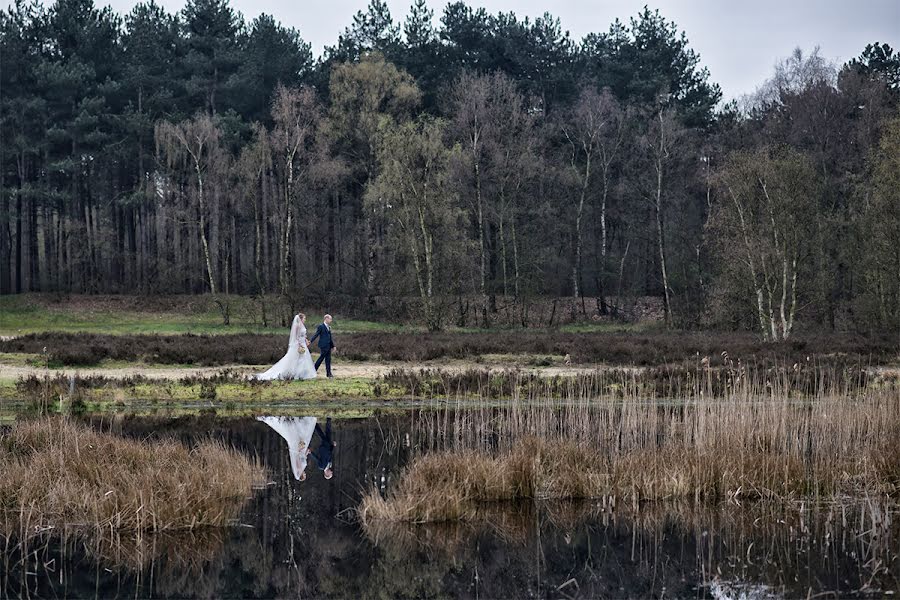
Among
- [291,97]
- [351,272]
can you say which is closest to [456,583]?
[291,97]

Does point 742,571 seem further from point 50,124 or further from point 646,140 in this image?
point 50,124

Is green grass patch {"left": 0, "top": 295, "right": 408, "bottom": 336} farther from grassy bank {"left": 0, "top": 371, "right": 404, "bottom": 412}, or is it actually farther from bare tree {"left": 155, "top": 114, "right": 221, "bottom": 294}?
grassy bank {"left": 0, "top": 371, "right": 404, "bottom": 412}

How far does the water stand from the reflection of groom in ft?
5.93

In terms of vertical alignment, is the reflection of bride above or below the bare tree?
below

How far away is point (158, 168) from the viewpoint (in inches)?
2440

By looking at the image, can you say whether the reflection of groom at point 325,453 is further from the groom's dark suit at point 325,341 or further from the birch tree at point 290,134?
the birch tree at point 290,134

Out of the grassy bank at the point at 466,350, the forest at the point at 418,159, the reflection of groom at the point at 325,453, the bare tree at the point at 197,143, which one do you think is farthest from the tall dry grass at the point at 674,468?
the bare tree at the point at 197,143

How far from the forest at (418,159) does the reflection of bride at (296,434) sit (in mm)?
23976

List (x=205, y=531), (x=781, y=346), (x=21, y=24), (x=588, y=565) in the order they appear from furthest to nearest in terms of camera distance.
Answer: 1. (x=21, y=24)
2. (x=781, y=346)
3. (x=205, y=531)
4. (x=588, y=565)

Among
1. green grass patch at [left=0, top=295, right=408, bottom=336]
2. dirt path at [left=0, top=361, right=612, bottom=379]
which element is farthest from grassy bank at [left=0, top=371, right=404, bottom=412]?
green grass patch at [left=0, top=295, right=408, bottom=336]

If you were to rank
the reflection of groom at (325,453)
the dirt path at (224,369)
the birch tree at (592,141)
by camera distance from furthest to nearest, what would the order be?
the birch tree at (592,141), the dirt path at (224,369), the reflection of groom at (325,453)

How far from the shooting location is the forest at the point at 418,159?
162 feet

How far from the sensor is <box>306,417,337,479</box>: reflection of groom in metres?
16.0

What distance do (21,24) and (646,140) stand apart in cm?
3566
